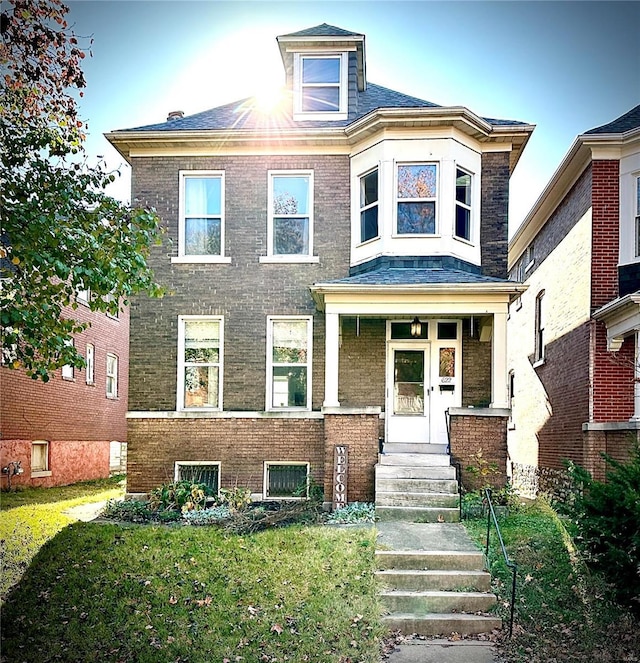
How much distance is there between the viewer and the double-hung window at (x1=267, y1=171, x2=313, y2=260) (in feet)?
46.8

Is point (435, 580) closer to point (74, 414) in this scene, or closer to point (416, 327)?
point (416, 327)

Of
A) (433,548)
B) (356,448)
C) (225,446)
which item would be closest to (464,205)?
(356,448)

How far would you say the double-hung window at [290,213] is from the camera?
561 inches

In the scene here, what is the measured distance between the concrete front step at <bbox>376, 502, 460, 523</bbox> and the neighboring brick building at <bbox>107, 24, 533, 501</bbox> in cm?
243

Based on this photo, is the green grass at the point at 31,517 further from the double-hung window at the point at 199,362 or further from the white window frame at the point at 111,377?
the white window frame at the point at 111,377

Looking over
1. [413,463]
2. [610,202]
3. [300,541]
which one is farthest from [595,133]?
[300,541]

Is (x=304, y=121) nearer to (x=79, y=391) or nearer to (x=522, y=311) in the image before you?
(x=522, y=311)

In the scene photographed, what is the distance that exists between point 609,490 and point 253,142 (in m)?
9.85

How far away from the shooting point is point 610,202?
13.2m

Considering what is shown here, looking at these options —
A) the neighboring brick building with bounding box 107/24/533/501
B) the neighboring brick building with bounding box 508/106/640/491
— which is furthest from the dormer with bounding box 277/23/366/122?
the neighboring brick building with bounding box 508/106/640/491

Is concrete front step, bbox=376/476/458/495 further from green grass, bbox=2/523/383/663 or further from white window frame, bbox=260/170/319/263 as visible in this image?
white window frame, bbox=260/170/319/263

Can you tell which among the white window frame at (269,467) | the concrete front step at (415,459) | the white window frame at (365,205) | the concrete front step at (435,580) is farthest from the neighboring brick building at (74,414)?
the concrete front step at (435,580)

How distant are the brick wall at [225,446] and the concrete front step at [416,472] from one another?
1978 mm

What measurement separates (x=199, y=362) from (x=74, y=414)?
751 centimetres
